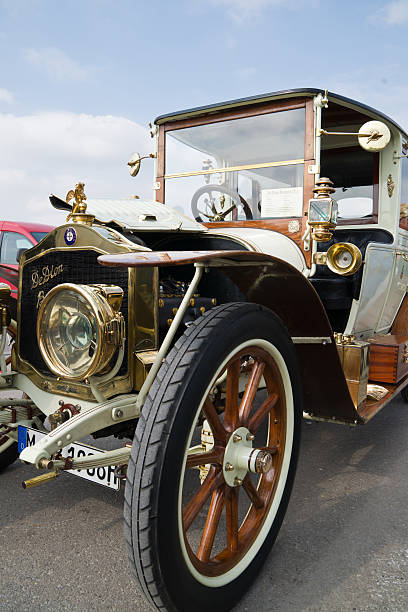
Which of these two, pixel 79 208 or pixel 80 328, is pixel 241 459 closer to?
pixel 80 328

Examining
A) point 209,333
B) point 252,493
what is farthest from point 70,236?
point 252,493

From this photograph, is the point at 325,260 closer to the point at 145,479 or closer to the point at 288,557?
the point at 288,557

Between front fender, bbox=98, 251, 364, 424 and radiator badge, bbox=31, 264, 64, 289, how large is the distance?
2.06ft

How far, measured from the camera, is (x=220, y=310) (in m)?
1.58

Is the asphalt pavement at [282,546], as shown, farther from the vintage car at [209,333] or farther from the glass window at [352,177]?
the glass window at [352,177]

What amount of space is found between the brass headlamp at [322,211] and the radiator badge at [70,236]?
1166 millimetres

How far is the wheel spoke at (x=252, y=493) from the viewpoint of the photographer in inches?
68.7

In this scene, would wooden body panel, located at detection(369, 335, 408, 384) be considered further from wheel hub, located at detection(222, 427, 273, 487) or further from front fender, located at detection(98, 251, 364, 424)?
wheel hub, located at detection(222, 427, 273, 487)

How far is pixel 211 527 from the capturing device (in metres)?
1.62

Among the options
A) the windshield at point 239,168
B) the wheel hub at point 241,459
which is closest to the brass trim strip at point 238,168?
the windshield at point 239,168

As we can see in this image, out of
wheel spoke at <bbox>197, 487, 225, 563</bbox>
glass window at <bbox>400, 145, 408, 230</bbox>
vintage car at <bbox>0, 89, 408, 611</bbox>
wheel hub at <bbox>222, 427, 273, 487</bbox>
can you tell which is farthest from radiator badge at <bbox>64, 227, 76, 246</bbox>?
glass window at <bbox>400, 145, 408, 230</bbox>

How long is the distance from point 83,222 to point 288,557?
5.20 ft

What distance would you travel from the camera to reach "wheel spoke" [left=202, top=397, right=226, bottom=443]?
5.13 feet

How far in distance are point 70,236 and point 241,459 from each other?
3.58 feet
